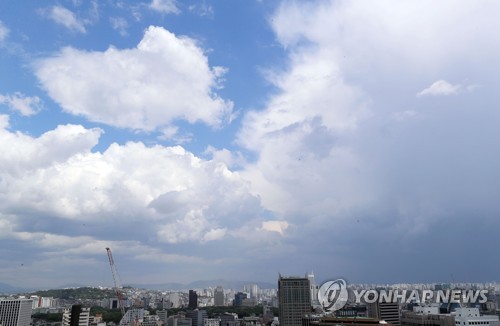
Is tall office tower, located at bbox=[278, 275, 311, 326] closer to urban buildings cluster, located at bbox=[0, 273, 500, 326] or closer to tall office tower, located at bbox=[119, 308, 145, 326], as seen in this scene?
urban buildings cluster, located at bbox=[0, 273, 500, 326]

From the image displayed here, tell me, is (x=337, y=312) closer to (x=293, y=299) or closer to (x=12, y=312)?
(x=293, y=299)

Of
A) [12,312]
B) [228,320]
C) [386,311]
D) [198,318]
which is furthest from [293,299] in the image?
[12,312]

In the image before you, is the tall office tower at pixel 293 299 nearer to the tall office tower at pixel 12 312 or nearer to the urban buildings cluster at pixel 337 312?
the urban buildings cluster at pixel 337 312

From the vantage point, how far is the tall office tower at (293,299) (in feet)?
208

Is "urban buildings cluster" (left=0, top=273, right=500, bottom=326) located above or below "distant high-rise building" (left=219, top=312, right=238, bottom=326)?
above

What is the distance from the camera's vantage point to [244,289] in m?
170

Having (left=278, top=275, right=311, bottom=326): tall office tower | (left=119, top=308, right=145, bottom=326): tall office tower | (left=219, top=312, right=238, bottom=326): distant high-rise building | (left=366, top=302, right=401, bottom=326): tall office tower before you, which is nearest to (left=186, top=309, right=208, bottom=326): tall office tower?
(left=219, top=312, right=238, bottom=326): distant high-rise building

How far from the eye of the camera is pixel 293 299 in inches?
2542

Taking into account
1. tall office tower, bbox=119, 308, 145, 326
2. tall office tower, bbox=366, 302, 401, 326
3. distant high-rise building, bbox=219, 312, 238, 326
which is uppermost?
tall office tower, bbox=366, 302, 401, 326

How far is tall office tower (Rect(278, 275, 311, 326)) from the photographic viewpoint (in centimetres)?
6331

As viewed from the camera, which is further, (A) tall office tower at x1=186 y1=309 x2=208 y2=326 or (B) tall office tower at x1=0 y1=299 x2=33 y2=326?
(A) tall office tower at x1=186 y1=309 x2=208 y2=326

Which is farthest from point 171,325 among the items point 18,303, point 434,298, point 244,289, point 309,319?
point 244,289

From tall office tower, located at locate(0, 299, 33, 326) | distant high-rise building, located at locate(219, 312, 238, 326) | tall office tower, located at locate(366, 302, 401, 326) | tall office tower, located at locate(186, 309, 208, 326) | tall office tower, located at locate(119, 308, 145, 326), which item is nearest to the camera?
tall office tower, located at locate(366, 302, 401, 326)

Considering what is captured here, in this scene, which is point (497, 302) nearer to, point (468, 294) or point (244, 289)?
point (468, 294)
